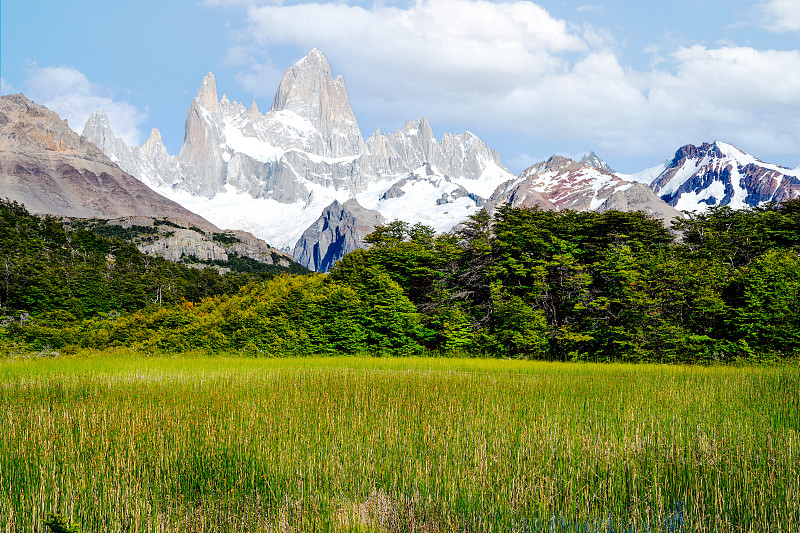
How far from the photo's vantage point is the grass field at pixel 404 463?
6.03 m

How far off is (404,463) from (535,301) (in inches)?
1160

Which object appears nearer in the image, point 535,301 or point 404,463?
point 404,463

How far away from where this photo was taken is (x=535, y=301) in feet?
116

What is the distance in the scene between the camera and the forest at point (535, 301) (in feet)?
94.5

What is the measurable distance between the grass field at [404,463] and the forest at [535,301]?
1693cm

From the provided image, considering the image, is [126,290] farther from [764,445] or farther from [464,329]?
[764,445]

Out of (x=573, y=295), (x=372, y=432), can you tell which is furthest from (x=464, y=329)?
(x=372, y=432)

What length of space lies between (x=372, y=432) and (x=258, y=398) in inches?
200

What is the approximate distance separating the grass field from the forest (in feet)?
Result: 55.5

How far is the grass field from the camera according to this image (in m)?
6.03

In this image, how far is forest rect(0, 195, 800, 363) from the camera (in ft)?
94.5

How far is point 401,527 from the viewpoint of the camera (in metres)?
5.98

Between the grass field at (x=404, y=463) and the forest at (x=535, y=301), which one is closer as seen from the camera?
the grass field at (x=404, y=463)

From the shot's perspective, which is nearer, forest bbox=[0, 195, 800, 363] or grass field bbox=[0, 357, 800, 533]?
grass field bbox=[0, 357, 800, 533]
